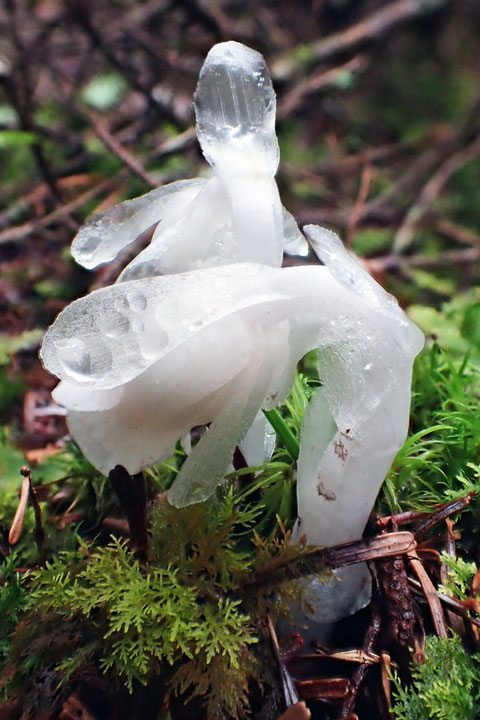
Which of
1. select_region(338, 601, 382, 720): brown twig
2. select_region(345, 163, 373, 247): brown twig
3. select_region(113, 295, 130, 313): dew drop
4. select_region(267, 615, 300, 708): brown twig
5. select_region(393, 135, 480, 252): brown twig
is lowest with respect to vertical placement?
select_region(393, 135, 480, 252): brown twig

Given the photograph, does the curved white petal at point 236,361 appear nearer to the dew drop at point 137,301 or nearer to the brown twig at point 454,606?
the dew drop at point 137,301

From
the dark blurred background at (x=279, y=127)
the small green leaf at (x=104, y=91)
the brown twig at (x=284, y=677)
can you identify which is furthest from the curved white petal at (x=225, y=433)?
the small green leaf at (x=104, y=91)

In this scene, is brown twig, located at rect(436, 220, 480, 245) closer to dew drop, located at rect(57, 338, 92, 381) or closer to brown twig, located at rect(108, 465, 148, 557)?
brown twig, located at rect(108, 465, 148, 557)

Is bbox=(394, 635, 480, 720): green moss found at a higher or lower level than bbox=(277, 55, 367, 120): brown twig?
lower

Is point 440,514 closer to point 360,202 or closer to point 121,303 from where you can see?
point 121,303

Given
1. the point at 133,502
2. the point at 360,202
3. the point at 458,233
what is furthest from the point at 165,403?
the point at 458,233

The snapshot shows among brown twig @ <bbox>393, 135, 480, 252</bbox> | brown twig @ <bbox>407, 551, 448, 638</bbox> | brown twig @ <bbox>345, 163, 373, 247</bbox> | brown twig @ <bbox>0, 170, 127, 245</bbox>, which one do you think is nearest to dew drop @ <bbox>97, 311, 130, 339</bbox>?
brown twig @ <bbox>407, 551, 448, 638</bbox>

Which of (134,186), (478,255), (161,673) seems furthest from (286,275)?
(478,255)
